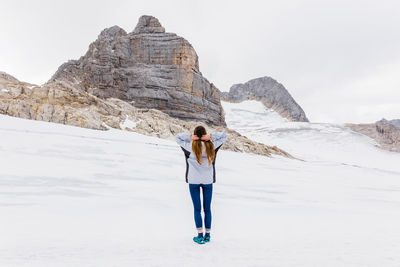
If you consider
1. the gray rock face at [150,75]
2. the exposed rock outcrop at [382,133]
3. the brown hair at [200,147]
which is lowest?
the brown hair at [200,147]

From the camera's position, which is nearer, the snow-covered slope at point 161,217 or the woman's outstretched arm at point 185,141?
the snow-covered slope at point 161,217

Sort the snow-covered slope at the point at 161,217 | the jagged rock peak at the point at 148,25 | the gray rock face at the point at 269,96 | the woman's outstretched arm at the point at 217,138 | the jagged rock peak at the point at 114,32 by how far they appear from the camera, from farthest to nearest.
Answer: the gray rock face at the point at 269,96 < the jagged rock peak at the point at 114,32 < the jagged rock peak at the point at 148,25 < the woman's outstretched arm at the point at 217,138 < the snow-covered slope at the point at 161,217

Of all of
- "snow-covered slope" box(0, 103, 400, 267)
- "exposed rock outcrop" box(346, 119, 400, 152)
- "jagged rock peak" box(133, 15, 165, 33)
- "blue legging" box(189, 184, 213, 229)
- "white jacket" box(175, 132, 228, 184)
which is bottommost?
"snow-covered slope" box(0, 103, 400, 267)

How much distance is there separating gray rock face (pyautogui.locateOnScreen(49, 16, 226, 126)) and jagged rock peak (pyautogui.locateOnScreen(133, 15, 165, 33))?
4.93 feet

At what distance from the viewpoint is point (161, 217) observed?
4.45 metres

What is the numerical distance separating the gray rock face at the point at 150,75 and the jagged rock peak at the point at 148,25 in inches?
59.1

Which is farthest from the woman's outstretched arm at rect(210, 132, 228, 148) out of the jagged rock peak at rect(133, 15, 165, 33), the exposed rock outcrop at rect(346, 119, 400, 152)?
the jagged rock peak at rect(133, 15, 165, 33)

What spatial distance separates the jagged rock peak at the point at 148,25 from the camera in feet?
183

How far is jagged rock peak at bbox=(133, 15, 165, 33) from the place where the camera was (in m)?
55.8

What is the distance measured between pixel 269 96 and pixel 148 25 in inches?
3175

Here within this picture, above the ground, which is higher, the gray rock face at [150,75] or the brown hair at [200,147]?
the gray rock face at [150,75]

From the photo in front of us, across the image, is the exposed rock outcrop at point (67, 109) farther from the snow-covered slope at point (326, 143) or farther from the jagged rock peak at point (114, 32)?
the jagged rock peak at point (114, 32)

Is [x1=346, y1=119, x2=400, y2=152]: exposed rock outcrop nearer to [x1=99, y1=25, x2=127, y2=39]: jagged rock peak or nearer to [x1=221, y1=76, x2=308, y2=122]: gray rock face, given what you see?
[x1=99, y1=25, x2=127, y2=39]: jagged rock peak

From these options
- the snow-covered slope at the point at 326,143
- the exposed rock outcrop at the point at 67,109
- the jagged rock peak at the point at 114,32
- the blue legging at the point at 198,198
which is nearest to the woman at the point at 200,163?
the blue legging at the point at 198,198
